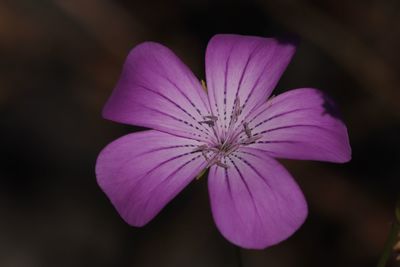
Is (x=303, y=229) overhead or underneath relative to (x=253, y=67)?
underneath

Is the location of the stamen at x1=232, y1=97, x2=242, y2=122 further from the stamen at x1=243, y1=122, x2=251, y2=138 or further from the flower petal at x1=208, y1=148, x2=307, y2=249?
the flower petal at x1=208, y1=148, x2=307, y2=249

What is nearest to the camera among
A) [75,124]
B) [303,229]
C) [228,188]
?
[228,188]

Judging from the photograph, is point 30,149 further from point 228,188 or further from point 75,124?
point 228,188

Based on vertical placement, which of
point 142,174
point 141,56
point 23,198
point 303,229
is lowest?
point 23,198

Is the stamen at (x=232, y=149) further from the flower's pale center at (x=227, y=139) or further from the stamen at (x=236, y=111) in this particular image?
the stamen at (x=236, y=111)

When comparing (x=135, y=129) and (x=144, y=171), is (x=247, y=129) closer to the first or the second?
(x=144, y=171)

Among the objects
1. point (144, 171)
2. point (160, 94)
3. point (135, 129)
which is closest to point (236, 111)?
point (160, 94)

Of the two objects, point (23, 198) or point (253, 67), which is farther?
point (23, 198)

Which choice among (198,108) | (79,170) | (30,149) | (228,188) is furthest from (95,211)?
(228,188)
